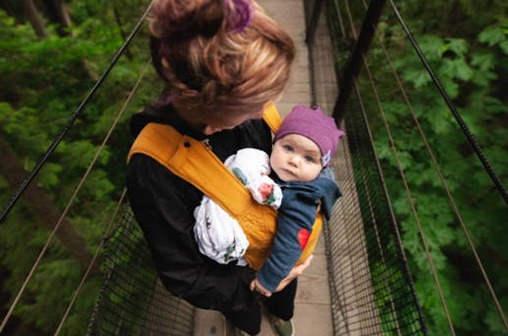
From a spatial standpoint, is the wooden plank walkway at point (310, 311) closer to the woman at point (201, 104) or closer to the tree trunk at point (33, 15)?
the woman at point (201, 104)

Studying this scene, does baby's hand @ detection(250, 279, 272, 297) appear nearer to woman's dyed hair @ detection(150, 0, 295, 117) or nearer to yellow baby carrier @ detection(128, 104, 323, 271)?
yellow baby carrier @ detection(128, 104, 323, 271)

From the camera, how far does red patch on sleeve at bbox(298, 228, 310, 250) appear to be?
90 cm

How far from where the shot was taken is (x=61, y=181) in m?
2.34

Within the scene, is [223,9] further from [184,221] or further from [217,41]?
[184,221]

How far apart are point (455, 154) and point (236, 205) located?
2.10 meters

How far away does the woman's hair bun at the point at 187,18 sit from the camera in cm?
50

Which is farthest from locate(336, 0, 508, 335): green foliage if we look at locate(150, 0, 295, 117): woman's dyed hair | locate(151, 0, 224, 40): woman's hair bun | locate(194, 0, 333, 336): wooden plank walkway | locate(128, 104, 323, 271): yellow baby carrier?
locate(151, 0, 224, 40): woman's hair bun

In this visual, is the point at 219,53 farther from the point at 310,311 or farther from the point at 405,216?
the point at 405,216

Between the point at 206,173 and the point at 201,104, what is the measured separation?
0.19m

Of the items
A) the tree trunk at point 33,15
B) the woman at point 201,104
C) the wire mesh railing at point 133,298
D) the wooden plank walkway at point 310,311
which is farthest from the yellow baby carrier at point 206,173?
the tree trunk at point 33,15

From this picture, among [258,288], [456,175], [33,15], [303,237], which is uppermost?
[303,237]

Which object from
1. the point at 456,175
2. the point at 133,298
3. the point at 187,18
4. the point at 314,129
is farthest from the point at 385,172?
the point at 187,18

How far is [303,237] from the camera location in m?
0.91

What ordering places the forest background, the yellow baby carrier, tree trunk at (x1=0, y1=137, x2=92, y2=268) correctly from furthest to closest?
the forest background → tree trunk at (x1=0, y1=137, x2=92, y2=268) → the yellow baby carrier
